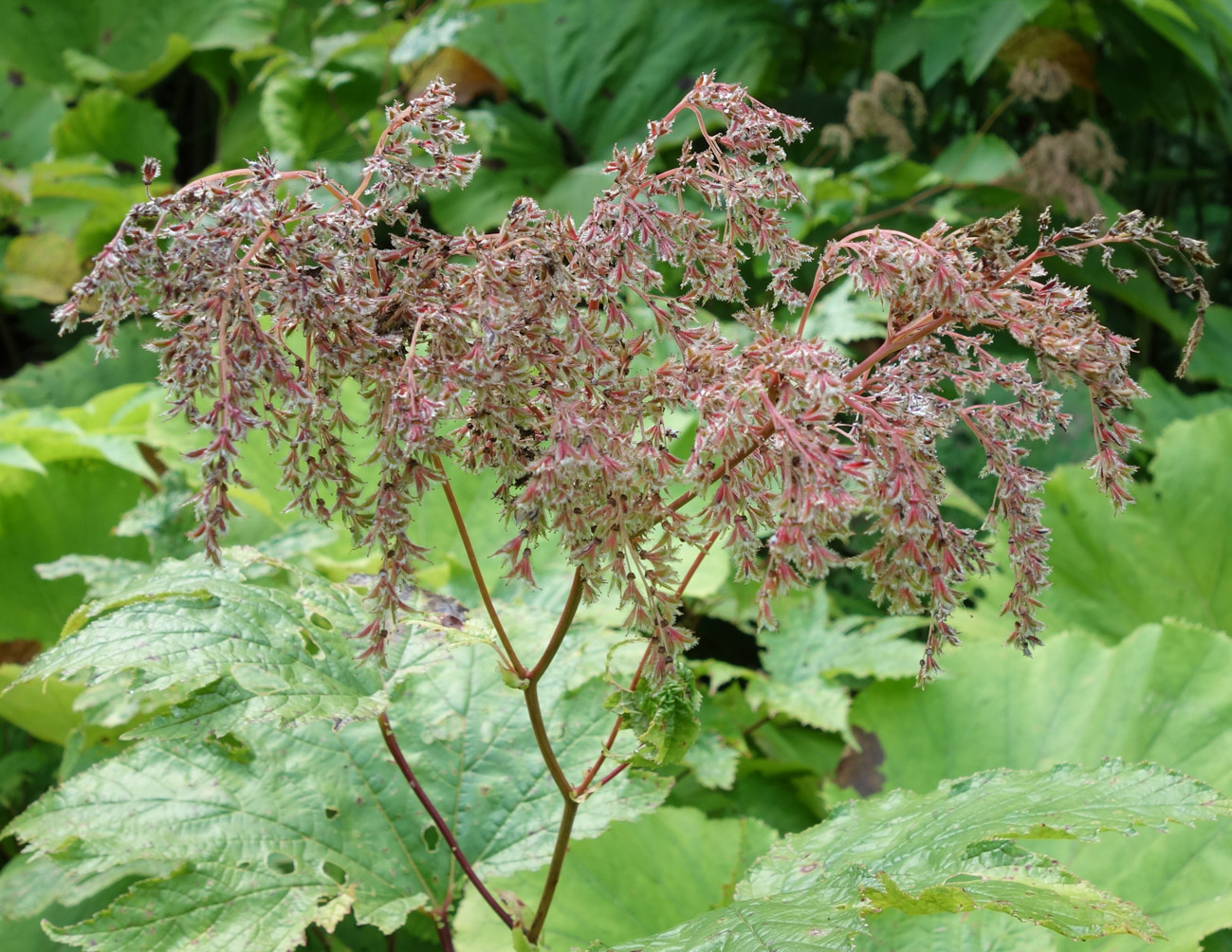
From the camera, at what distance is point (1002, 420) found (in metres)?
0.72

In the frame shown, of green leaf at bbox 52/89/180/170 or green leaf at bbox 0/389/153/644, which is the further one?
green leaf at bbox 52/89/180/170

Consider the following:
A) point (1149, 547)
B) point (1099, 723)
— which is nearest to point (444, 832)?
point (1099, 723)

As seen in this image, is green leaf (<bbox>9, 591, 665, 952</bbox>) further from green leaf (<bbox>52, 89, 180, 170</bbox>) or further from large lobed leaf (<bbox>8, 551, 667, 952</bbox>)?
green leaf (<bbox>52, 89, 180, 170</bbox>)

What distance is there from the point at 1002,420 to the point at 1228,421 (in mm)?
1660

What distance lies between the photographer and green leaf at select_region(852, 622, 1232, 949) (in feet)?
4.41

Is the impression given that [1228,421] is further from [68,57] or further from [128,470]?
[68,57]

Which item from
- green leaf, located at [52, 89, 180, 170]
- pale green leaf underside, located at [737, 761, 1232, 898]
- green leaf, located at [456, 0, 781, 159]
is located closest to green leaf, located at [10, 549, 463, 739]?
pale green leaf underside, located at [737, 761, 1232, 898]

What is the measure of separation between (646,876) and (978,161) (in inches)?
89.9

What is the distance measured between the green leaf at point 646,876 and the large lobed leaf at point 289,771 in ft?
0.58

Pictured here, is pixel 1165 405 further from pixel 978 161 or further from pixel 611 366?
Answer: pixel 611 366

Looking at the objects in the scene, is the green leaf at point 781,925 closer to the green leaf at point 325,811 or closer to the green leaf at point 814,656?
the green leaf at point 325,811

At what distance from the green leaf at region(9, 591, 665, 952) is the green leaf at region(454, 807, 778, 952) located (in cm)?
17

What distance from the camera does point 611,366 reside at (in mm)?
661

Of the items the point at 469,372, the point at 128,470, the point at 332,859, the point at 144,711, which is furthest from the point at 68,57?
the point at 469,372
